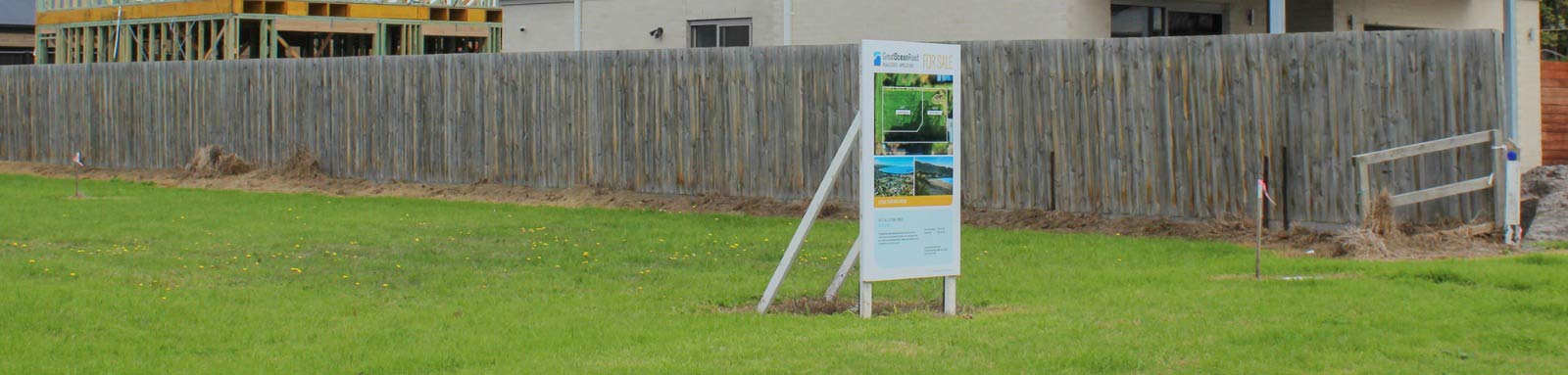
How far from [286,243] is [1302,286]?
849 cm

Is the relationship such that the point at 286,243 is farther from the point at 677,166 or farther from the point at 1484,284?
the point at 1484,284

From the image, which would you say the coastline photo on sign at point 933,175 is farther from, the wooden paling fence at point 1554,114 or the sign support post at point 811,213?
the wooden paling fence at point 1554,114

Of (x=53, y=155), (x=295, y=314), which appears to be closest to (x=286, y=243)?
(x=295, y=314)

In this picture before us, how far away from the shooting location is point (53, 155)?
27531 mm

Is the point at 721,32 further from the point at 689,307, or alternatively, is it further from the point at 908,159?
the point at 908,159

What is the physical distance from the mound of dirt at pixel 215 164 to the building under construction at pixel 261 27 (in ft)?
25.6

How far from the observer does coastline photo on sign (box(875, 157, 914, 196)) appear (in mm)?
9266

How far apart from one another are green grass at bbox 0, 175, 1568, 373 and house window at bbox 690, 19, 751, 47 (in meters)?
7.51

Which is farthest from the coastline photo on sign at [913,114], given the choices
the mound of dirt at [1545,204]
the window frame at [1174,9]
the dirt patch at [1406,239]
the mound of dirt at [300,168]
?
the mound of dirt at [300,168]

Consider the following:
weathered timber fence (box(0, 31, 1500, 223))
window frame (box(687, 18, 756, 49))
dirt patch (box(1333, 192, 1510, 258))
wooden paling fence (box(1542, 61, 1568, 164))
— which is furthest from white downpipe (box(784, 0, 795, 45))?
wooden paling fence (box(1542, 61, 1568, 164))

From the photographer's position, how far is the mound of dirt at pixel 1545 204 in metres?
13.3

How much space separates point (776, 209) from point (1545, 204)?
772 centimetres

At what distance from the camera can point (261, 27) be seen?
32938 millimetres

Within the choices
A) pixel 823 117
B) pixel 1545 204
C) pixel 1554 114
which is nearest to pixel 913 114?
pixel 1545 204
